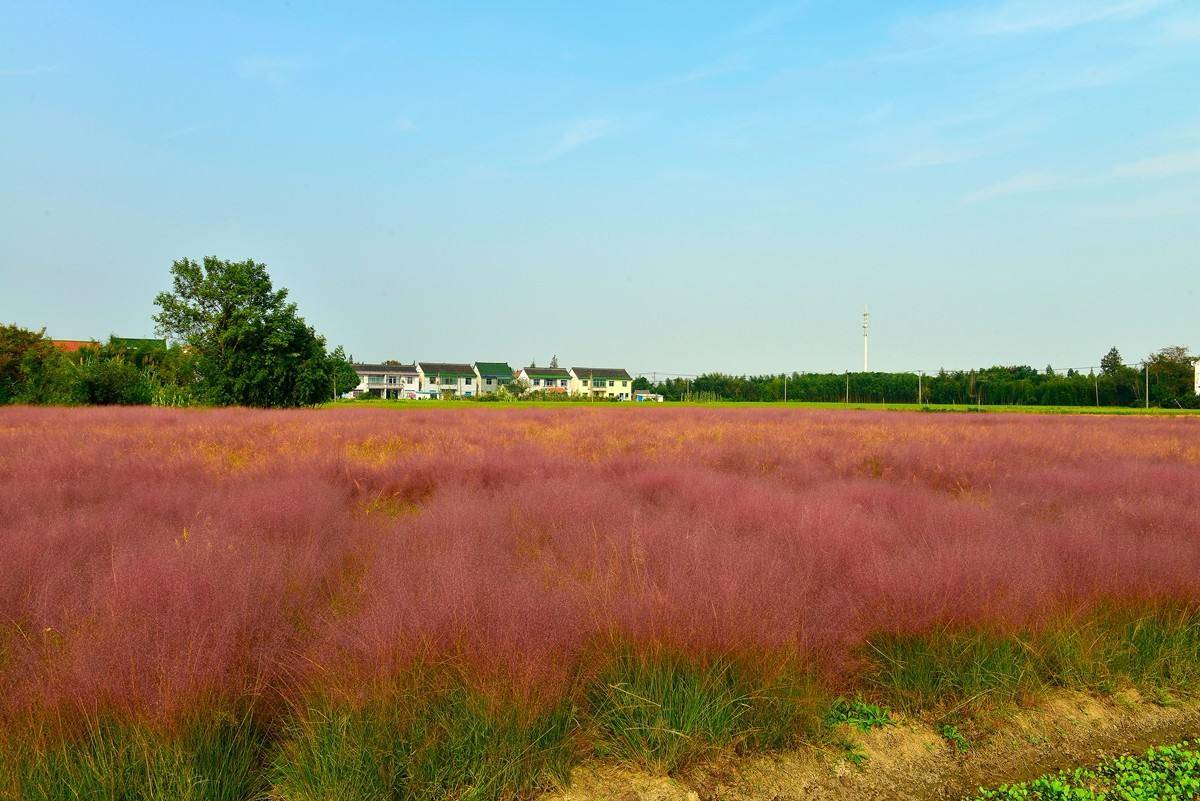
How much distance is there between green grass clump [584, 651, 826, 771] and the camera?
262 centimetres

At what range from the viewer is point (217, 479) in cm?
697

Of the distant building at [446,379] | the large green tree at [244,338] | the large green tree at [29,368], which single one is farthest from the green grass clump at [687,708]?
the distant building at [446,379]

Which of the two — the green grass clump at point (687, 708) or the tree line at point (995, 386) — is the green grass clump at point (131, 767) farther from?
the tree line at point (995, 386)

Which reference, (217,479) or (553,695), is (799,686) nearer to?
(553,695)

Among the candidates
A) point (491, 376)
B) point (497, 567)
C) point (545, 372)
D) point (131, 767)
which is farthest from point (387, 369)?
point (131, 767)

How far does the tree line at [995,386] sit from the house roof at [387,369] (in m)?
47.8

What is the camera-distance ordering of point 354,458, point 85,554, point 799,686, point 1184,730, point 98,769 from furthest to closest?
point 354,458, point 85,554, point 1184,730, point 799,686, point 98,769

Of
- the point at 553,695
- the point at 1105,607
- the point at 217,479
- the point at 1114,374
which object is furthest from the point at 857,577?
the point at 1114,374

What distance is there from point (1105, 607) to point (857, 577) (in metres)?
1.55

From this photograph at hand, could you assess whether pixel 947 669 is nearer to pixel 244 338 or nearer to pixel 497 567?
pixel 497 567

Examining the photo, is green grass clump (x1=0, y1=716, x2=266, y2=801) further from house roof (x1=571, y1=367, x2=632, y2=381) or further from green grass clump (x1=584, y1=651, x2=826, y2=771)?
house roof (x1=571, y1=367, x2=632, y2=381)

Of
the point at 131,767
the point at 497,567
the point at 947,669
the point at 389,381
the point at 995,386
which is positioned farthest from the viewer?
the point at 389,381

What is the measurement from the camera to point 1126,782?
272 centimetres

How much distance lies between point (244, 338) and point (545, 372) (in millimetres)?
84363
